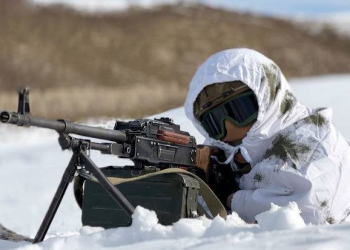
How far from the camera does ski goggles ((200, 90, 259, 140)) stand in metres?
4.17

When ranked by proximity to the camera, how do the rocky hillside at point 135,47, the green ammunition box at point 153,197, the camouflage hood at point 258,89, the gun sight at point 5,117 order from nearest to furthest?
the gun sight at point 5,117 < the green ammunition box at point 153,197 < the camouflage hood at point 258,89 < the rocky hillside at point 135,47

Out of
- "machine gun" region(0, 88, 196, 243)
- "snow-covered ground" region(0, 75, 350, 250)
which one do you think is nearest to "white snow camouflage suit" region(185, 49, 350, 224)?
"machine gun" region(0, 88, 196, 243)

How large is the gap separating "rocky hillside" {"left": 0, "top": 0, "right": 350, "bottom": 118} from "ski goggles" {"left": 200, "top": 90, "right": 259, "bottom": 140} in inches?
542

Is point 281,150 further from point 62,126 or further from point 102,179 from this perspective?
point 62,126

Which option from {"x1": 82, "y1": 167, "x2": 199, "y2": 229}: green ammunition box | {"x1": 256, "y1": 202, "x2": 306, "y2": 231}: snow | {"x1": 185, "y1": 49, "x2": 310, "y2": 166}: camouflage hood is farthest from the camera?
{"x1": 185, "y1": 49, "x2": 310, "y2": 166}: camouflage hood

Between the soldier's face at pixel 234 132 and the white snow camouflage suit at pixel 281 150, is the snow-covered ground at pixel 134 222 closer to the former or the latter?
the white snow camouflage suit at pixel 281 150

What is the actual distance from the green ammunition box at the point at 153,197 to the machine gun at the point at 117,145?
0.09 meters

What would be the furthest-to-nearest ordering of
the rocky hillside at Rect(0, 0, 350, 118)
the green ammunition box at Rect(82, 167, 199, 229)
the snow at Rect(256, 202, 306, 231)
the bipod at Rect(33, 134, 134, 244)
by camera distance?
the rocky hillside at Rect(0, 0, 350, 118) < the green ammunition box at Rect(82, 167, 199, 229) < the bipod at Rect(33, 134, 134, 244) < the snow at Rect(256, 202, 306, 231)

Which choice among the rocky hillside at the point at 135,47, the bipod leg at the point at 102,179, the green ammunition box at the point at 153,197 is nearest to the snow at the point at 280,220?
the bipod leg at the point at 102,179

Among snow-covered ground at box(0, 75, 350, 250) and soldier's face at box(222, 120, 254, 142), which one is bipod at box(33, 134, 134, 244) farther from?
soldier's face at box(222, 120, 254, 142)

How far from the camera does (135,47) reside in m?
24.6

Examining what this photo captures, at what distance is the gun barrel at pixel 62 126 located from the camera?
2906 millimetres

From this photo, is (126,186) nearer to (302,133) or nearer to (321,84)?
(302,133)

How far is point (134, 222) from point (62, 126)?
0.43m
